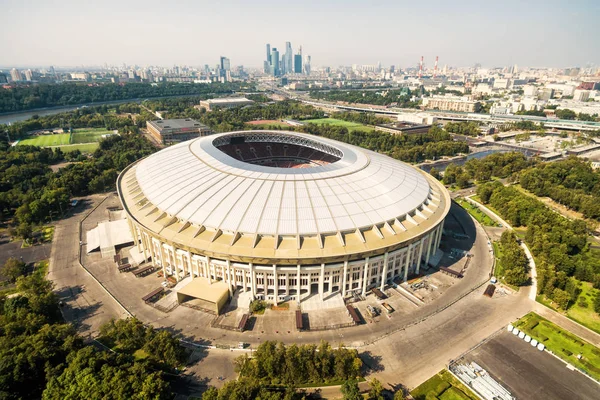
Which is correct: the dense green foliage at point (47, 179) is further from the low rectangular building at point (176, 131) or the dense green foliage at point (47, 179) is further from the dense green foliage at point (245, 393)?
the dense green foliage at point (245, 393)

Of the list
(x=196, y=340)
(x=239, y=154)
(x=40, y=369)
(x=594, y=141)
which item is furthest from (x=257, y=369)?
(x=594, y=141)

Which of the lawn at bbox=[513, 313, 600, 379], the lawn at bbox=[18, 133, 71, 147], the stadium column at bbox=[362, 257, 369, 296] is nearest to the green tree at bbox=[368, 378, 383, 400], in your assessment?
the stadium column at bbox=[362, 257, 369, 296]

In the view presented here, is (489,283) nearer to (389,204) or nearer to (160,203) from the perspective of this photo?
(389,204)

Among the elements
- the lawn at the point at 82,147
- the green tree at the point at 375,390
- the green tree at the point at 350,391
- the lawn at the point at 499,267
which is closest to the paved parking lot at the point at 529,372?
the lawn at the point at 499,267

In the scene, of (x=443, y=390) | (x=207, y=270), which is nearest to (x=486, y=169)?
(x=443, y=390)

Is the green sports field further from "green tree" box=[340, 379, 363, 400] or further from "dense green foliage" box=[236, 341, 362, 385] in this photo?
"green tree" box=[340, 379, 363, 400]
